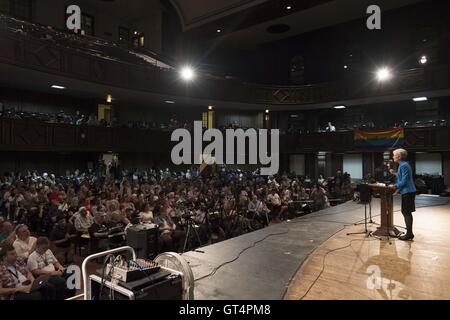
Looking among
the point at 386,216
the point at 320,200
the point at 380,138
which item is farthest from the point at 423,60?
the point at 386,216

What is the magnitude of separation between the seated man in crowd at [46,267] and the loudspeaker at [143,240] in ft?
3.85

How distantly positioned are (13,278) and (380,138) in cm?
1466

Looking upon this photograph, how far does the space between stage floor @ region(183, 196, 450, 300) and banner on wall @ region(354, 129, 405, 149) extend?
30.5 feet

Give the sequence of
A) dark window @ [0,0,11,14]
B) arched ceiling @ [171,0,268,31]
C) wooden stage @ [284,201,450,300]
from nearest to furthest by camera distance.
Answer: wooden stage @ [284,201,450,300] → arched ceiling @ [171,0,268,31] → dark window @ [0,0,11,14]

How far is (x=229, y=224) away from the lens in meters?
7.50

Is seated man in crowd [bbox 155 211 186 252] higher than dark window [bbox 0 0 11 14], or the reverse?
dark window [bbox 0 0 11 14]

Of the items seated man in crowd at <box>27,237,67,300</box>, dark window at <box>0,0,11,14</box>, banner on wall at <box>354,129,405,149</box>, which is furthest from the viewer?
banner on wall at <box>354,129,405,149</box>

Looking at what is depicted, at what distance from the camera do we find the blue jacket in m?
4.68

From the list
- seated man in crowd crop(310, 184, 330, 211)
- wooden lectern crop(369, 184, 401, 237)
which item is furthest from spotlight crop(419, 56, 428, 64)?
wooden lectern crop(369, 184, 401, 237)

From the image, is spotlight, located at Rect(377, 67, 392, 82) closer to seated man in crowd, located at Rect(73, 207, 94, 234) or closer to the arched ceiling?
the arched ceiling

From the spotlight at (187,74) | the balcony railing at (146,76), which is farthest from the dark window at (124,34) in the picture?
the spotlight at (187,74)

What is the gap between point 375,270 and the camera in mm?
3621

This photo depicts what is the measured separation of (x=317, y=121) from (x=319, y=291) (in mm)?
16511

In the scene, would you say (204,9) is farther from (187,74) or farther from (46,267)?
(46,267)
